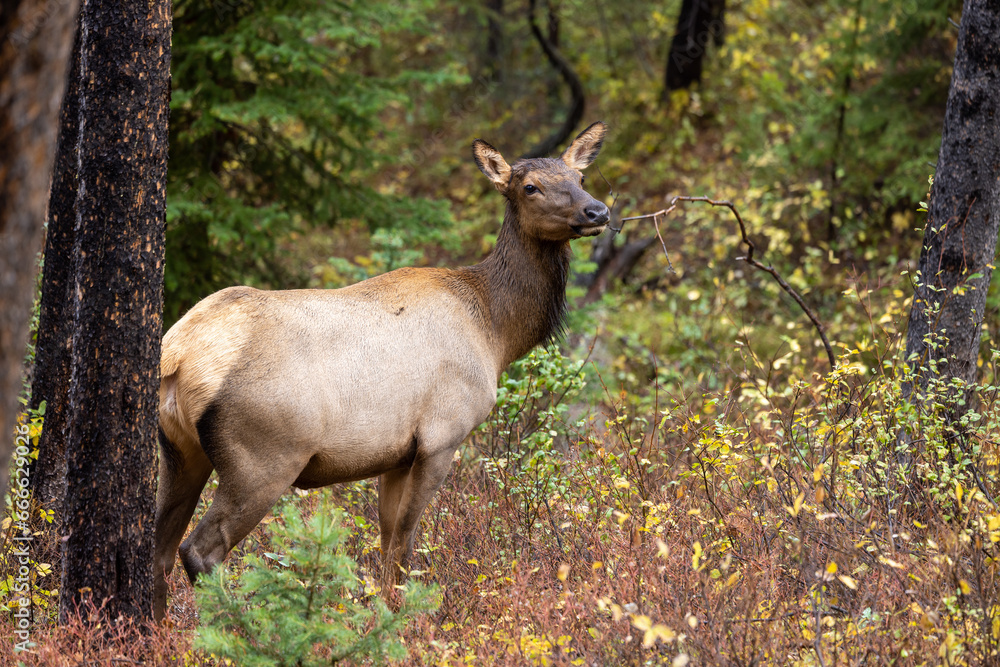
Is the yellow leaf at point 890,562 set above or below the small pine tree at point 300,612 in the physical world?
above

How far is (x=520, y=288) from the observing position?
670 cm

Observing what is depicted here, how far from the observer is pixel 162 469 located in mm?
5473

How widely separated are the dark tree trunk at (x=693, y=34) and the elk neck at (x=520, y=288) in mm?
13968

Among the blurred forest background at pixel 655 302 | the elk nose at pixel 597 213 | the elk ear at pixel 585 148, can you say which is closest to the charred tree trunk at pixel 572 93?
the blurred forest background at pixel 655 302

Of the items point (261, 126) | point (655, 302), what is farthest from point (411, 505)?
point (655, 302)

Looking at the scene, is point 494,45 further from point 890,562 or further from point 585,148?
point 890,562

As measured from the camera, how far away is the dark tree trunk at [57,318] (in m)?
6.04

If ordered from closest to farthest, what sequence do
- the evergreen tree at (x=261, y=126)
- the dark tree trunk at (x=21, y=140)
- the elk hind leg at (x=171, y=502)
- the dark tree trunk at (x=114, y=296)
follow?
the dark tree trunk at (x=21, y=140), the dark tree trunk at (x=114, y=296), the elk hind leg at (x=171, y=502), the evergreen tree at (x=261, y=126)

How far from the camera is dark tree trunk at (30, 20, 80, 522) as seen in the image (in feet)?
19.8

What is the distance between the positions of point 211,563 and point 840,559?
366cm

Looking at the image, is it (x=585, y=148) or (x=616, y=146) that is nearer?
(x=585, y=148)

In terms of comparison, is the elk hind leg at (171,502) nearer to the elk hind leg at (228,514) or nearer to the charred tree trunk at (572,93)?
the elk hind leg at (228,514)

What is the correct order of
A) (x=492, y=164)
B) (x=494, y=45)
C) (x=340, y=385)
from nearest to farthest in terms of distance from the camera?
(x=340, y=385) → (x=492, y=164) → (x=494, y=45)

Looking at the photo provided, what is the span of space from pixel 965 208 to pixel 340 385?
476 centimetres
